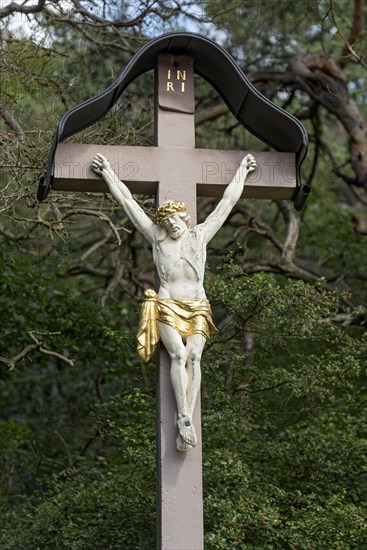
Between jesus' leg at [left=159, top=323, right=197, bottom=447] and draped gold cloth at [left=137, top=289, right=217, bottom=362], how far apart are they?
0.14 ft

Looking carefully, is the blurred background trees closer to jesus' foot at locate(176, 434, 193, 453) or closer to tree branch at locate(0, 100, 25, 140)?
tree branch at locate(0, 100, 25, 140)

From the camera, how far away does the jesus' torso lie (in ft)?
19.6

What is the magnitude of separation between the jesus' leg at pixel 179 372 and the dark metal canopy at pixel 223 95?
1.19 m

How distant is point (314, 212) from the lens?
48.6 feet

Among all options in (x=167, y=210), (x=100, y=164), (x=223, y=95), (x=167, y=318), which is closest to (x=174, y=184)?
(x=167, y=210)

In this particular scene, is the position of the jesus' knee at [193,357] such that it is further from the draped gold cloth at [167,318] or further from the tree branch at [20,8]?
the tree branch at [20,8]

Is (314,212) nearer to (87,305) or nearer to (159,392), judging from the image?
(87,305)

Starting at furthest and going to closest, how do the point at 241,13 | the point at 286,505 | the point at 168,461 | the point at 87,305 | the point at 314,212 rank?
the point at 314,212 → the point at 241,13 → the point at 87,305 → the point at 286,505 → the point at 168,461

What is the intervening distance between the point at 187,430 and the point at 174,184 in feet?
5.11

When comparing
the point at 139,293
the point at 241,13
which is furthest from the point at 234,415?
the point at 241,13

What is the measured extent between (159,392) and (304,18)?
7.65 metres

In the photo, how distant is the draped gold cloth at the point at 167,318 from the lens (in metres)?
5.86

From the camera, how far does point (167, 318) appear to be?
5.86 m

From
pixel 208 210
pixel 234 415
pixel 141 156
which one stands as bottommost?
pixel 234 415
